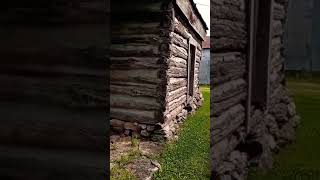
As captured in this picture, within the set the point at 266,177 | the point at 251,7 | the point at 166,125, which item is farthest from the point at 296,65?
the point at 166,125

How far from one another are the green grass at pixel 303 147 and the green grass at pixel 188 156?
422 millimetres

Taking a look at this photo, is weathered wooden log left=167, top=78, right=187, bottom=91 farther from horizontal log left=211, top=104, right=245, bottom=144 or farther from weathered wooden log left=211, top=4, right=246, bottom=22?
weathered wooden log left=211, top=4, right=246, bottom=22

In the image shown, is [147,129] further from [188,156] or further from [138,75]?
[188,156]

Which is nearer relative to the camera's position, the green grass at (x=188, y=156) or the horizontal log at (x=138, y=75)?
the green grass at (x=188, y=156)

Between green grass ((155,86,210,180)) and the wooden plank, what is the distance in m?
0.98

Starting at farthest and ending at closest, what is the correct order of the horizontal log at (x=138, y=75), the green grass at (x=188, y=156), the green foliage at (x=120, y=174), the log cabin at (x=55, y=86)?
the horizontal log at (x=138, y=75), the green grass at (x=188, y=156), the green foliage at (x=120, y=174), the log cabin at (x=55, y=86)

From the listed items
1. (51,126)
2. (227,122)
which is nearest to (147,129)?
(227,122)

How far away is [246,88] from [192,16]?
7.49 ft

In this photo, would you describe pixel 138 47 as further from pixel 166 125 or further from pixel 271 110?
pixel 271 110

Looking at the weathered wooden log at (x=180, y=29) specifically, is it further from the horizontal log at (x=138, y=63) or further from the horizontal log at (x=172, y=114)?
the horizontal log at (x=172, y=114)

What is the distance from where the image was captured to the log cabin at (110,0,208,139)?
3.82 metres

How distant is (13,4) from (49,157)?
53 centimetres

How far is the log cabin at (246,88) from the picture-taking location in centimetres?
267

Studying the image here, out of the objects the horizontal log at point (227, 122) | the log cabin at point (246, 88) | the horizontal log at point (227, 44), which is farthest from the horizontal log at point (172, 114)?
the horizontal log at point (227, 44)
